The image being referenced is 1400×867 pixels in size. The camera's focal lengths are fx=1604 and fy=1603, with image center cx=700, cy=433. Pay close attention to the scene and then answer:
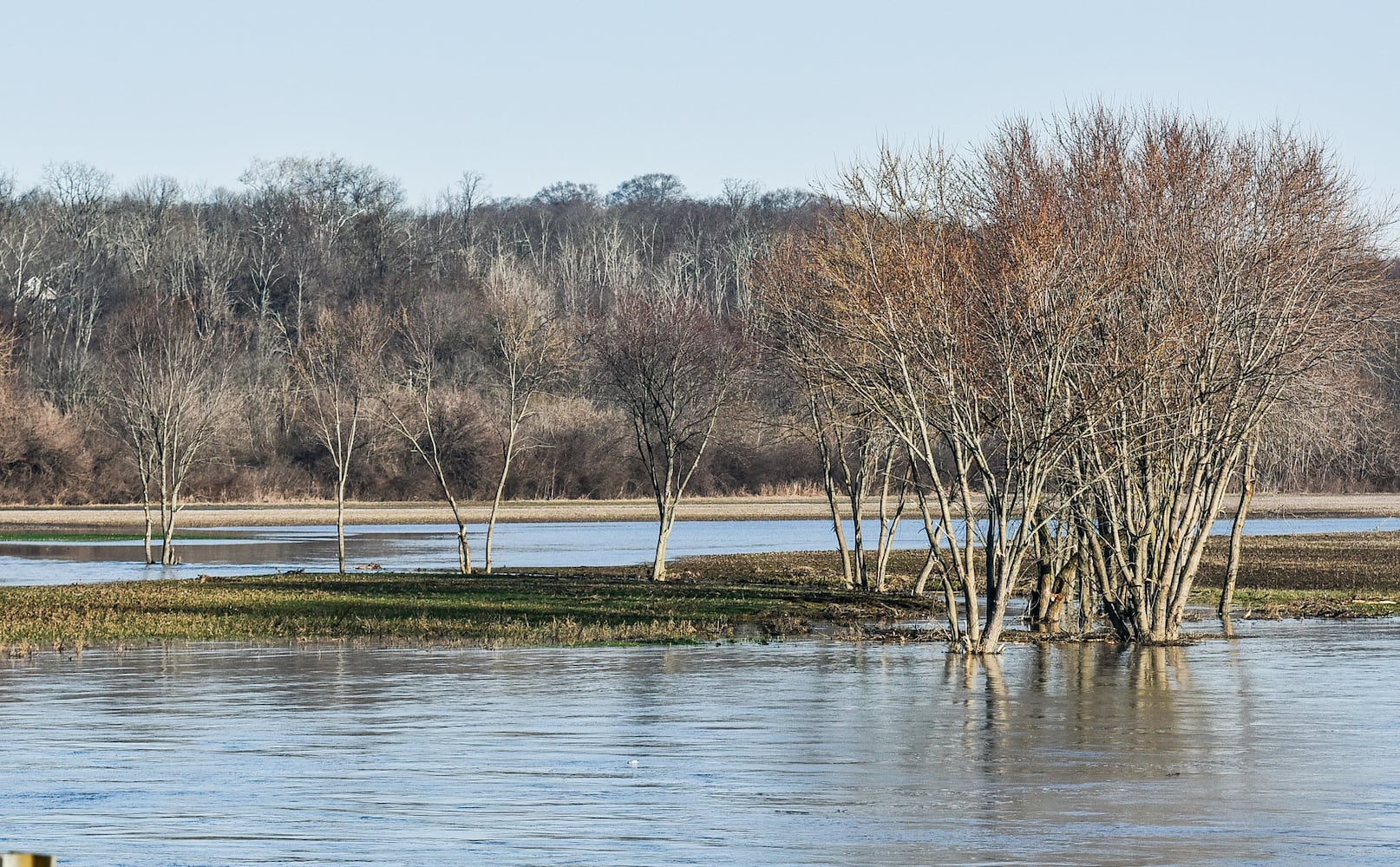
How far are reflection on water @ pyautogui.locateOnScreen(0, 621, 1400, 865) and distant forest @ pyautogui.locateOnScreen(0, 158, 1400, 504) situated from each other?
31023 mm

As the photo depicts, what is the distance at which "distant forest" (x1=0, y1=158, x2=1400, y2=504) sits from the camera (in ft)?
271

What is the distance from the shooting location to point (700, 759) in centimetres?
1545

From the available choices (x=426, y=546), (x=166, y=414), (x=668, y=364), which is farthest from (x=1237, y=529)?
(x=426, y=546)

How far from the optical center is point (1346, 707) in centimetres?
1909

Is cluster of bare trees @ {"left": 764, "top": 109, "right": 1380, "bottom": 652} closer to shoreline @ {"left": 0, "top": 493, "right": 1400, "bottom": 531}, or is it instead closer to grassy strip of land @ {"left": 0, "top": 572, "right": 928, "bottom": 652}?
grassy strip of land @ {"left": 0, "top": 572, "right": 928, "bottom": 652}

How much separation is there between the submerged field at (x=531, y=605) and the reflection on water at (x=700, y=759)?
2.99 meters

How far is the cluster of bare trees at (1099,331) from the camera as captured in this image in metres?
23.6

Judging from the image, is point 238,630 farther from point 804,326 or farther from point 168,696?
point 804,326

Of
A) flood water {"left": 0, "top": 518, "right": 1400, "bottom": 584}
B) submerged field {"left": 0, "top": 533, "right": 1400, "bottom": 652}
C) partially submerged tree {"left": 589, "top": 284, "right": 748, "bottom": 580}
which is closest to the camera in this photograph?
submerged field {"left": 0, "top": 533, "right": 1400, "bottom": 652}

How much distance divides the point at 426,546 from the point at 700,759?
1793 inches

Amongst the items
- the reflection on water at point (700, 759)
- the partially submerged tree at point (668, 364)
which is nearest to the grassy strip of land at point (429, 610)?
the reflection on water at point (700, 759)

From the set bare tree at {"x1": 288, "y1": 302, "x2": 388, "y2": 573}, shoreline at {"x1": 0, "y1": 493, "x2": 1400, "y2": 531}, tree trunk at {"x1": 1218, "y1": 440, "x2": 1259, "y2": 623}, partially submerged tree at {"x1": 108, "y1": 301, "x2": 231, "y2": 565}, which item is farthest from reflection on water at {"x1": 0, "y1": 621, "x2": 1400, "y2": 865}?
shoreline at {"x1": 0, "y1": 493, "x2": 1400, "y2": 531}

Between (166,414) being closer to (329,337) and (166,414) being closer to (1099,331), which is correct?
(329,337)

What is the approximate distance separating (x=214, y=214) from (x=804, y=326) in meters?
103
